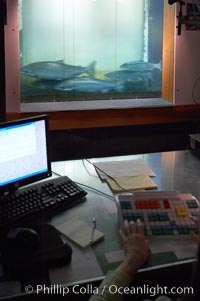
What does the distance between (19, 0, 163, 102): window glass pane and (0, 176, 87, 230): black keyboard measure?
5.67ft

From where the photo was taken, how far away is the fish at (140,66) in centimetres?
344

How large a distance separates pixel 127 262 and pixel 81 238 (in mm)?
221

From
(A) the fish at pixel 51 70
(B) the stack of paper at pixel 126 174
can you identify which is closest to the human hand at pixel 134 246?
(B) the stack of paper at pixel 126 174

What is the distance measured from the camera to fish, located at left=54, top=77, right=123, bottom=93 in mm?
3338

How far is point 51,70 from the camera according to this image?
3262mm

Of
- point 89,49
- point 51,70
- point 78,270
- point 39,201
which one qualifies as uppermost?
point 89,49

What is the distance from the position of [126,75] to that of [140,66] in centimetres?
15

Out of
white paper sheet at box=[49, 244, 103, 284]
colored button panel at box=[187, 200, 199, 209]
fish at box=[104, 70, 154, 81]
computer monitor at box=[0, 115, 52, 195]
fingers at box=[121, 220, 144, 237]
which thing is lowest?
white paper sheet at box=[49, 244, 103, 284]

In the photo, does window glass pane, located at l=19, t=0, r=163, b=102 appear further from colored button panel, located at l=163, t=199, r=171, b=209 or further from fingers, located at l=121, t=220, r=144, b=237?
fingers, located at l=121, t=220, r=144, b=237

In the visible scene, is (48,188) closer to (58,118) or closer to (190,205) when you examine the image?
(190,205)

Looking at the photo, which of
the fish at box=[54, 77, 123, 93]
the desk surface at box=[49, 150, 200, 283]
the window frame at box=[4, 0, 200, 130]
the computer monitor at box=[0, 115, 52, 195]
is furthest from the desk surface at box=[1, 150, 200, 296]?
the fish at box=[54, 77, 123, 93]

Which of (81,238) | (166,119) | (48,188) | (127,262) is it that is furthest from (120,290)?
(166,119)

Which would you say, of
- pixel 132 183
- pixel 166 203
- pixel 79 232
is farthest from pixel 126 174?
pixel 79 232

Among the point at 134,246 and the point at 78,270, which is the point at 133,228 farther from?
the point at 78,270
